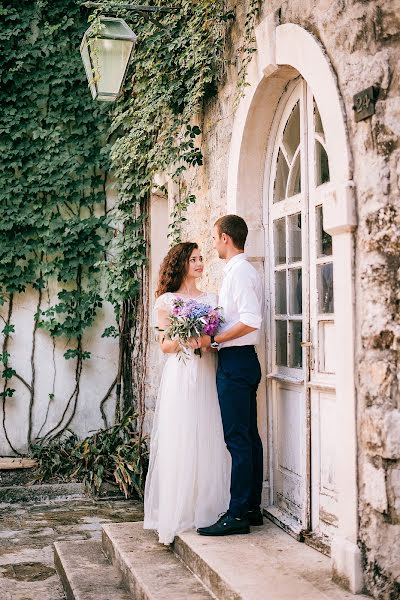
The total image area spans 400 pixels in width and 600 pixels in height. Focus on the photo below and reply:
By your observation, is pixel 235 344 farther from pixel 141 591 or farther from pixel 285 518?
pixel 141 591

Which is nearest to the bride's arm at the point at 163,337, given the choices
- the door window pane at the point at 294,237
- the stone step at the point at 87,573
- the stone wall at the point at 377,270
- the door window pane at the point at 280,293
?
the door window pane at the point at 280,293

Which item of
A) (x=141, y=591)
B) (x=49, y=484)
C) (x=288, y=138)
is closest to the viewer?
(x=141, y=591)

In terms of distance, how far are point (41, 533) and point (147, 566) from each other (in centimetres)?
211

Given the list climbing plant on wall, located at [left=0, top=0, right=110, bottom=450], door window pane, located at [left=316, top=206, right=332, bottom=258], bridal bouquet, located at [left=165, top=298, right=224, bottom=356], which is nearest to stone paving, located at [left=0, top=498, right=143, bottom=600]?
climbing plant on wall, located at [left=0, top=0, right=110, bottom=450]

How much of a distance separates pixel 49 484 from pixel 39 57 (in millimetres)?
4370

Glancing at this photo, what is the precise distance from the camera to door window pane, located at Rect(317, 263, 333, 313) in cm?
425

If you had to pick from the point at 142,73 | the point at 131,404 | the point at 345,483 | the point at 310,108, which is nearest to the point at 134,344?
the point at 131,404

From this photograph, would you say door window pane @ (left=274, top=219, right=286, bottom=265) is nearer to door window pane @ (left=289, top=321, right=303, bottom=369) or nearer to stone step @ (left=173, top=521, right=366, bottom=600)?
door window pane @ (left=289, top=321, right=303, bottom=369)

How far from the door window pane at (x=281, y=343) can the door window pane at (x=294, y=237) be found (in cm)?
43

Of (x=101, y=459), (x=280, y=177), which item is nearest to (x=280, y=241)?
(x=280, y=177)

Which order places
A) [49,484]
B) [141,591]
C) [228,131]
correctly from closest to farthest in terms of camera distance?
[141,591] < [228,131] < [49,484]

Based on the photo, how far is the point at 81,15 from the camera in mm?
8453

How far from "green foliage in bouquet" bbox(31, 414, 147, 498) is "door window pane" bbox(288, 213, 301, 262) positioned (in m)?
3.29

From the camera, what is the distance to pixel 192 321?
4484 millimetres
